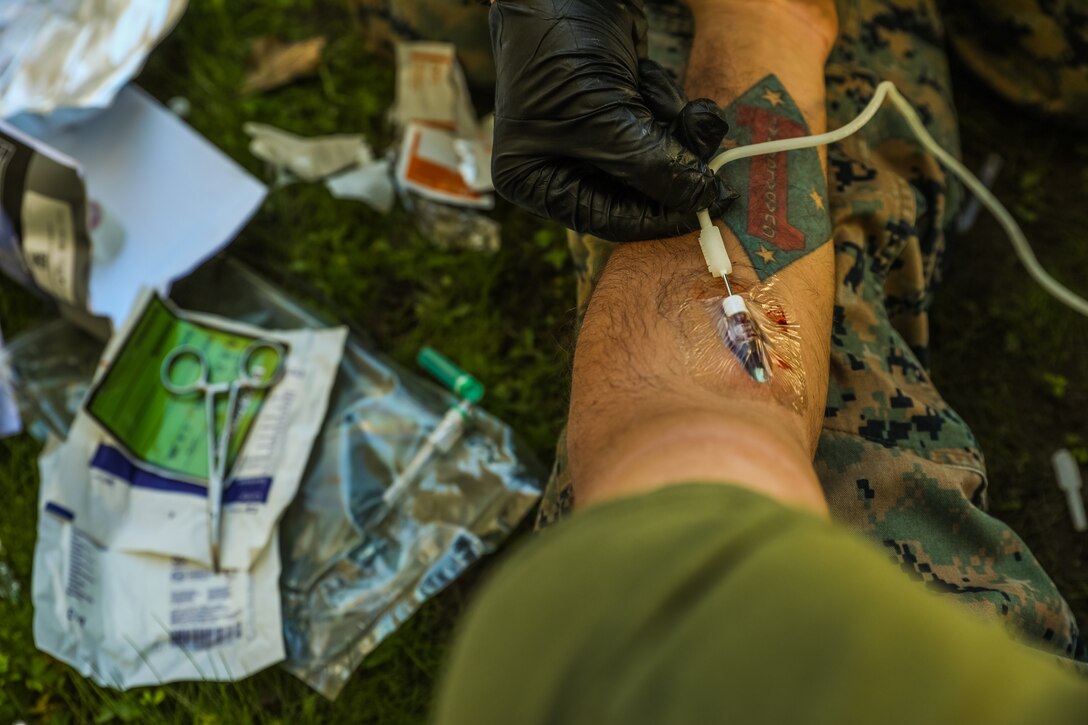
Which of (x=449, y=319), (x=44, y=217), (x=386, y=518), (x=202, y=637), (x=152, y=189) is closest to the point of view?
(x=202, y=637)

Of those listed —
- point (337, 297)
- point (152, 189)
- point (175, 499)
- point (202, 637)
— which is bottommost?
point (202, 637)

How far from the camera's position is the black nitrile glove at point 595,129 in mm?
1084

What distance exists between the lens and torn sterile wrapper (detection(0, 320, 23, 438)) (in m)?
1.86

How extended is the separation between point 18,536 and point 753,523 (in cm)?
175

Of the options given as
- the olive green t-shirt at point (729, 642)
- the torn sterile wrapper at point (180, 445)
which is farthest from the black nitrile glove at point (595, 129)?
the torn sterile wrapper at point (180, 445)

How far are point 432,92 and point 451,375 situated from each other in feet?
2.55

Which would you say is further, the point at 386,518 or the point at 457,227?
the point at 457,227

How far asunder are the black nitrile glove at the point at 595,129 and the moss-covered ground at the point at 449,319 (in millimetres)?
718

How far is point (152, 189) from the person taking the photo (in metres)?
2.05

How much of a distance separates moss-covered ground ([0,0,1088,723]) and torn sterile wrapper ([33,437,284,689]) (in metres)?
0.06

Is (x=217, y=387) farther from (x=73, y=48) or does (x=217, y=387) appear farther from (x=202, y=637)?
(x=73, y=48)

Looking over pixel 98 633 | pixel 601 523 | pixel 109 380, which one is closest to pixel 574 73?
pixel 601 523

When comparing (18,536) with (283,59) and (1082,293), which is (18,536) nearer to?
(283,59)

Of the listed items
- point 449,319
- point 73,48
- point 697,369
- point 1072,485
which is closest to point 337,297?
point 449,319
